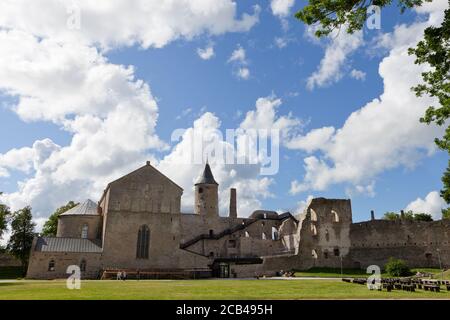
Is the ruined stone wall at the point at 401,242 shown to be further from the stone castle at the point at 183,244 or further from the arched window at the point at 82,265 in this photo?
the arched window at the point at 82,265

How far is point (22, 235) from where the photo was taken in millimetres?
53406

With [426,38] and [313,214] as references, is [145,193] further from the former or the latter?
[426,38]

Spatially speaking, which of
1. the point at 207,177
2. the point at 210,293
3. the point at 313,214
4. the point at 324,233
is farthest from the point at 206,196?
the point at 210,293

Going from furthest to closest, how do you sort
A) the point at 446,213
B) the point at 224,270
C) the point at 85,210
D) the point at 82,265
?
the point at 446,213 < the point at 85,210 < the point at 224,270 < the point at 82,265

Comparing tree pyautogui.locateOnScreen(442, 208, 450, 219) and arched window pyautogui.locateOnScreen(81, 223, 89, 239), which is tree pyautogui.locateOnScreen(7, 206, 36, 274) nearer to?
arched window pyautogui.locateOnScreen(81, 223, 89, 239)

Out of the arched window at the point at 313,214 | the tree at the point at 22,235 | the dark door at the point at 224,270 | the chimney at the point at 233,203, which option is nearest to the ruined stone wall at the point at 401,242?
the arched window at the point at 313,214

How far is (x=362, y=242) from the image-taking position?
55.7 metres

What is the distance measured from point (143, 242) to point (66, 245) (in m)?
8.75

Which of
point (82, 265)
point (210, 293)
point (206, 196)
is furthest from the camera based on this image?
point (206, 196)

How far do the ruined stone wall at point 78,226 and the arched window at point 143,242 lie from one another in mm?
5774

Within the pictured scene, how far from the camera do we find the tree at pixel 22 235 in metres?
52.7
